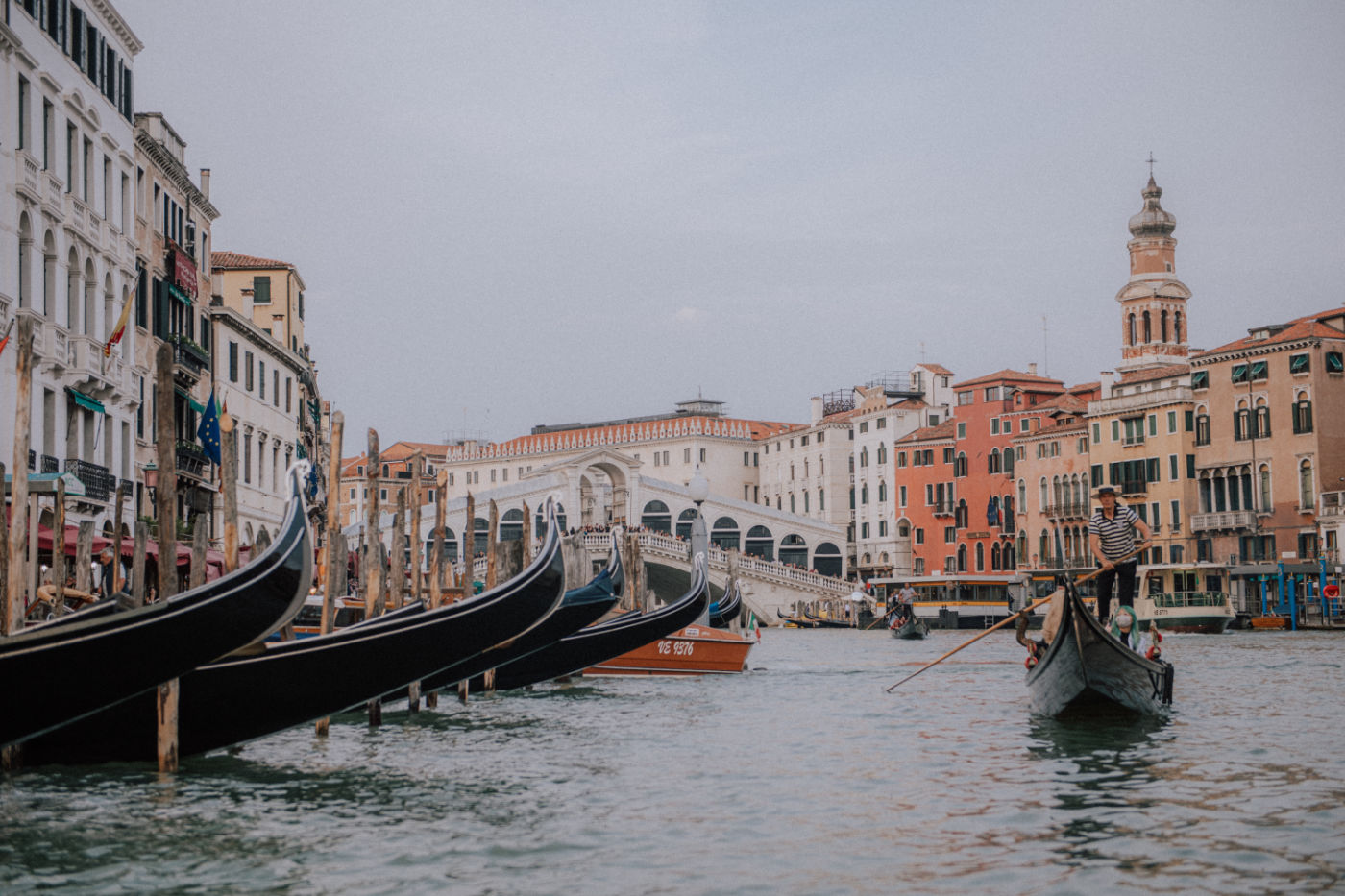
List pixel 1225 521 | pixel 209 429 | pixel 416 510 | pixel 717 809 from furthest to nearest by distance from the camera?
pixel 1225 521, pixel 209 429, pixel 416 510, pixel 717 809

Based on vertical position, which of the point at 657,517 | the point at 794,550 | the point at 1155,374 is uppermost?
the point at 1155,374

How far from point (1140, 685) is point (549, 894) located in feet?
19.2

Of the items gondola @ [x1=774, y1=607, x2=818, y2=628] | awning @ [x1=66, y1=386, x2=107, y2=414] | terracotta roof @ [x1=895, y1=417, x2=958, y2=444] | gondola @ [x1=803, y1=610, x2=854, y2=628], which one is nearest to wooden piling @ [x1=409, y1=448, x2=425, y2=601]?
awning @ [x1=66, y1=386, x2=107, y2=414]

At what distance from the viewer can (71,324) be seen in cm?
1822

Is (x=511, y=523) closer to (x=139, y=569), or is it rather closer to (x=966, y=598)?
(x=966, y=598)

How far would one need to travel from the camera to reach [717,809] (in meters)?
7.70

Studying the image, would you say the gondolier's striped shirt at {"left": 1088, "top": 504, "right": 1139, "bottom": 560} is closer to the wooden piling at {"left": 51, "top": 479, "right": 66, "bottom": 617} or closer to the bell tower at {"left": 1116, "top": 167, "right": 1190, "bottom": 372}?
the wooden piling at {"left": 51, "top": 479, "right": 66, "bottom": 617}

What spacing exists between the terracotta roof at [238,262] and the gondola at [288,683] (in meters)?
21.8

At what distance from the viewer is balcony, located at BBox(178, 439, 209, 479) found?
2327 centimetres

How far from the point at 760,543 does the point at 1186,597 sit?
18.7 metres

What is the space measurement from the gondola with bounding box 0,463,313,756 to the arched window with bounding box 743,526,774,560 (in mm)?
44564

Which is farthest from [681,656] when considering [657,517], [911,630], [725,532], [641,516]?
[657,517]

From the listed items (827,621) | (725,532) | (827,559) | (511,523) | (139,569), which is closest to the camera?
(139,569)

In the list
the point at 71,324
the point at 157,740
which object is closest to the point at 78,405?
the point at 71,324
